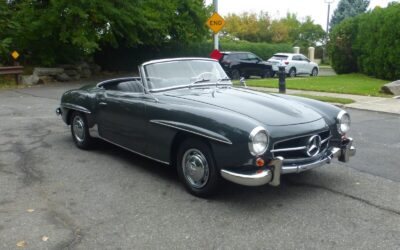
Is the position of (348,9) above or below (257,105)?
above

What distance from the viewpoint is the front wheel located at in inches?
173

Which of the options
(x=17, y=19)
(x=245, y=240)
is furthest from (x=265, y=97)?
(x=17, y=19)

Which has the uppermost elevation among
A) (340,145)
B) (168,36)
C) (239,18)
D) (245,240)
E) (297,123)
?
(239,18)

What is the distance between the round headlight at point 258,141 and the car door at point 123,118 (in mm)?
1599

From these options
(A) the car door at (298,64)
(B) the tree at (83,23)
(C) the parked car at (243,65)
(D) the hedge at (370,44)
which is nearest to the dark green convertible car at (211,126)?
(B) the tree at (83,23)

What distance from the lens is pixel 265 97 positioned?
17.3 feet

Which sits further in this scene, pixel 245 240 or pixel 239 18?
pixel 239 18

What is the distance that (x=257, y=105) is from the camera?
483cm

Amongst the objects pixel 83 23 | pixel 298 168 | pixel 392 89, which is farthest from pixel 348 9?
pixel 298 168

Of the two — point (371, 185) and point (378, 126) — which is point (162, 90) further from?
point (378, 126)

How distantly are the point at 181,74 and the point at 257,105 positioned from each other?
1296 millimetres

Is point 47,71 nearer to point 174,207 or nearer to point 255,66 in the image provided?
point 255,66

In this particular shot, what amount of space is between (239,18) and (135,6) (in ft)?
124

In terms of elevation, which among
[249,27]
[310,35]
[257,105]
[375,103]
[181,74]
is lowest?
[375,103]
